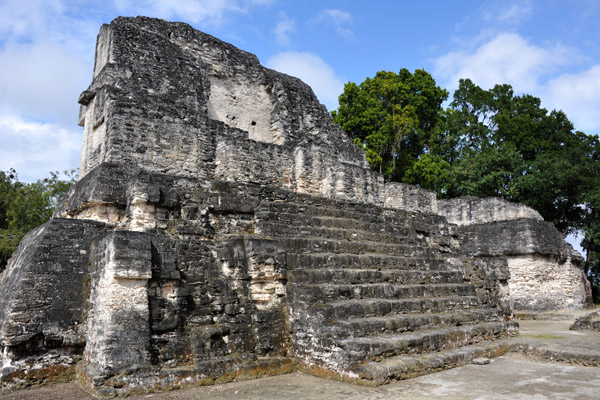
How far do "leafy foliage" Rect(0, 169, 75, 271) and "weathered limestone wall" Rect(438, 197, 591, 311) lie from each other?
17.2 m

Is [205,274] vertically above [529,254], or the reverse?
[529,254]

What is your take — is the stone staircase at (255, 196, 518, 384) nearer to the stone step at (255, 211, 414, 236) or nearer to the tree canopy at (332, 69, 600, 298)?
the stone step at (255, 211, 414, 236)

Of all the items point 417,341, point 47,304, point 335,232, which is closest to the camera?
point 47,304

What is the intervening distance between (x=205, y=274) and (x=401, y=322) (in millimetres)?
2957

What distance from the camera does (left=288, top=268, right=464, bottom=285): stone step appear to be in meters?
6.76

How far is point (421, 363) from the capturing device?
227 inches

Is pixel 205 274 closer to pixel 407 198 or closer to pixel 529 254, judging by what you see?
pixel 407 198

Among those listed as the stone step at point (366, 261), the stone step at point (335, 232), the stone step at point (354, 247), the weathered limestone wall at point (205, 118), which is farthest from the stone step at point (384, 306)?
the weathered limestone wall at point (205, 118)

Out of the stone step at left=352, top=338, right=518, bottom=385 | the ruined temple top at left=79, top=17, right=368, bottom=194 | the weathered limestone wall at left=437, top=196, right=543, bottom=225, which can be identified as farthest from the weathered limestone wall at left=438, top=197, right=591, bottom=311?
the stone step at left=352, top=338, right=518, bottom=385

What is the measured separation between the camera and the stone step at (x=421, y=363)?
530cm

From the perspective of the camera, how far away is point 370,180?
1275cm

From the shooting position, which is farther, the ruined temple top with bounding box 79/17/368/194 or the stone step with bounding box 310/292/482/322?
the ruined temple top with bounding box 79/17/368/194

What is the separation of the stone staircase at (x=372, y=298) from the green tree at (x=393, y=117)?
15.7m

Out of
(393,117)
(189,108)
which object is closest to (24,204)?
(189,108)
